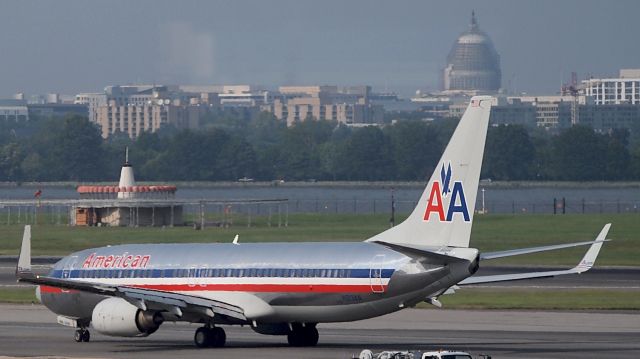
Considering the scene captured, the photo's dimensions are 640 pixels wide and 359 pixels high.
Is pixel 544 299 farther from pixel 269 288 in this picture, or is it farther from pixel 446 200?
pixel 446 200

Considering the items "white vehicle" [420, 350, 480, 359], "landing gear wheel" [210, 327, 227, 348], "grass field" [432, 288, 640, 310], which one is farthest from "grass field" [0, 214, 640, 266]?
"white vehicle" [420, 350, 480, 359]

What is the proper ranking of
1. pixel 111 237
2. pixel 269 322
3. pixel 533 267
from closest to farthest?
1. pixel 269 322
2. pixel 533 267
3. pixel 111 237

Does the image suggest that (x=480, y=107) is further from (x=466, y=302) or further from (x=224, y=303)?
(x=466, y=302)

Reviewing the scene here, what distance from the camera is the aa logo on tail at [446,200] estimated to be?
53.1 m

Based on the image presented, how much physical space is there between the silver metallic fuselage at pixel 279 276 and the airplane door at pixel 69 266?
0.17 feet

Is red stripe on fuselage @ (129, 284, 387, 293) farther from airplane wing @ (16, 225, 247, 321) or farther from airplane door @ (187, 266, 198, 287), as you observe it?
airplane wing @ (16, 225, 247, 321)

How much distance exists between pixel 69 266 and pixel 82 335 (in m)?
3.01

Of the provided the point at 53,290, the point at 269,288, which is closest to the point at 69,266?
the point at 53,290

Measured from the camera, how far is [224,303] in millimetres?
56562

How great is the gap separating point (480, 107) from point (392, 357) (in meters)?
11.1

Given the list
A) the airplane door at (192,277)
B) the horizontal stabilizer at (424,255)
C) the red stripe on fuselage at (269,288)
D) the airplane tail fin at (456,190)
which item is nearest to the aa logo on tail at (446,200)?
the airplane tail fin at (456,190)

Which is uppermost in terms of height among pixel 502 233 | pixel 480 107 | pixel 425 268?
pixel 480 107

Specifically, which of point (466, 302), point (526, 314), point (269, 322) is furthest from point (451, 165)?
point (466, 302)

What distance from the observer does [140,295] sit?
180 ft
